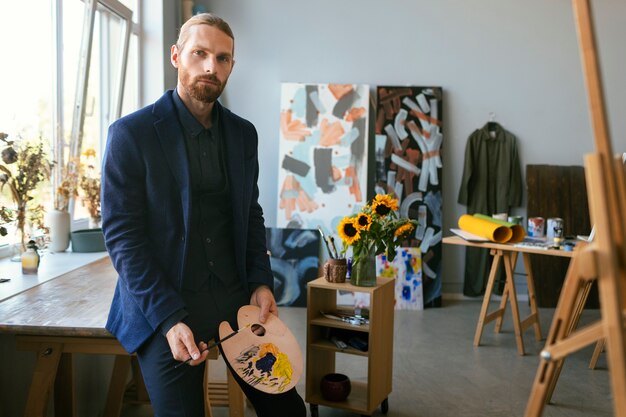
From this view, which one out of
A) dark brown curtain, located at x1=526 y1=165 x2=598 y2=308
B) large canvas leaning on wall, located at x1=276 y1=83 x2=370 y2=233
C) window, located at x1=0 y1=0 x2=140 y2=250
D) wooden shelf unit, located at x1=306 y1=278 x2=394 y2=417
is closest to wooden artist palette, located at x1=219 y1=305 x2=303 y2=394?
wooden shelf unit, located at x1=306 y1=278 x2=394 y2=417

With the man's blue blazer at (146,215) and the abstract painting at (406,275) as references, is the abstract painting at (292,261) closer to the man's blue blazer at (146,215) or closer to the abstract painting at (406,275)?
the abstract painting at (406,275)

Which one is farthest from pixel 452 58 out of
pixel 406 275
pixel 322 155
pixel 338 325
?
pixel 338 325

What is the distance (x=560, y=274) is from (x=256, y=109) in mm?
3197

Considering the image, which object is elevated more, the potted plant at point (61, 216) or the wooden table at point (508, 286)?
the potted plant at point (61, 216)

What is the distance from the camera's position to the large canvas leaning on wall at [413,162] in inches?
239

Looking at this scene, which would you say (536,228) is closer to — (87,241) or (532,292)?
(532,292)

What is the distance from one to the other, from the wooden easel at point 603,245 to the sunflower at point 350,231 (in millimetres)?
1834

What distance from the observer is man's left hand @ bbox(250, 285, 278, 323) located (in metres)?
2.03

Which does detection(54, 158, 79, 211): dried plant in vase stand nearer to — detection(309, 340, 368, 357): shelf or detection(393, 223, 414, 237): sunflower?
detection(309, 340, 368, 357): shelf

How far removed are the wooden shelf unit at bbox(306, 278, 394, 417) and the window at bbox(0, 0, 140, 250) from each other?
1.68 metres

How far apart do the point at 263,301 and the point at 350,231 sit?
129 cm

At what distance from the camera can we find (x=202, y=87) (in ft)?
6.39

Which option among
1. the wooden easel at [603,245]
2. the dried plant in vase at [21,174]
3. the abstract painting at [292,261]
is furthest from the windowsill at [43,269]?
the abstract painting at [292,261]

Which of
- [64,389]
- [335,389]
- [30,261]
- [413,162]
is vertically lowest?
[335,389]
